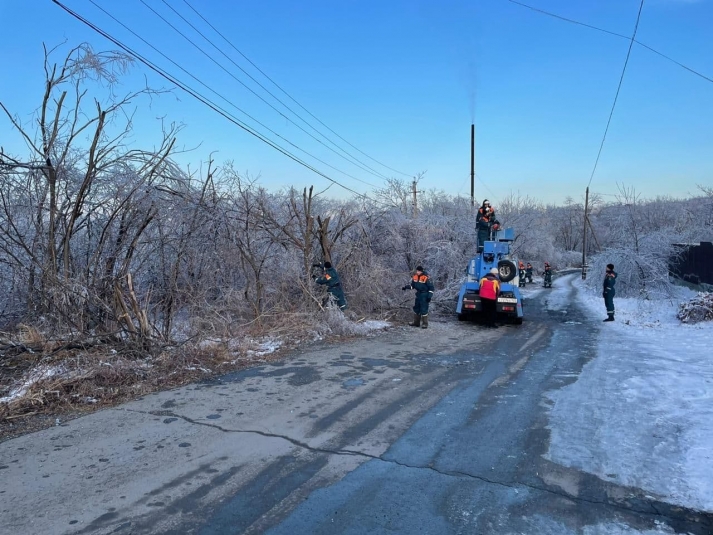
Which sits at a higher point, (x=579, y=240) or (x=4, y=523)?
(x=579, y=240)

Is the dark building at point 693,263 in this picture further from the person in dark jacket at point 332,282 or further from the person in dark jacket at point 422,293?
the person in dark jacket at point 332,282

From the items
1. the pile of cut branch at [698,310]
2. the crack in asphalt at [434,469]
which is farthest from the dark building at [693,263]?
the crack in asphalt at [434,469]

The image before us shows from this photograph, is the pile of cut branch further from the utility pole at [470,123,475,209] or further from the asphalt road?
the utility pole at [470,123,475,209]

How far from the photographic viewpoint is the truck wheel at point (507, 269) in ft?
53.9

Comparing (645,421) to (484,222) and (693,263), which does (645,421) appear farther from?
(693,263)

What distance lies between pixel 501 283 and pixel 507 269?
0.71 metres

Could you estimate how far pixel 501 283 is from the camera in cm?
1609

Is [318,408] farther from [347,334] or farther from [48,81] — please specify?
[48,81]

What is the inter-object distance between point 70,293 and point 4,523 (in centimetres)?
524

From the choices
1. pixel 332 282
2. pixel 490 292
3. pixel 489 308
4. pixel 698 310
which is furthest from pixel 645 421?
pixel 698 310

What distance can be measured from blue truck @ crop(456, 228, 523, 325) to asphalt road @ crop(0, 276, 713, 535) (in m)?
7.12

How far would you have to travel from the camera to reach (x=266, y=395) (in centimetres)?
695

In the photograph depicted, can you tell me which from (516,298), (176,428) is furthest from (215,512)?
(516,298)

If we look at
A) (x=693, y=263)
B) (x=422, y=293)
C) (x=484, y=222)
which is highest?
(x=484, y=222)
